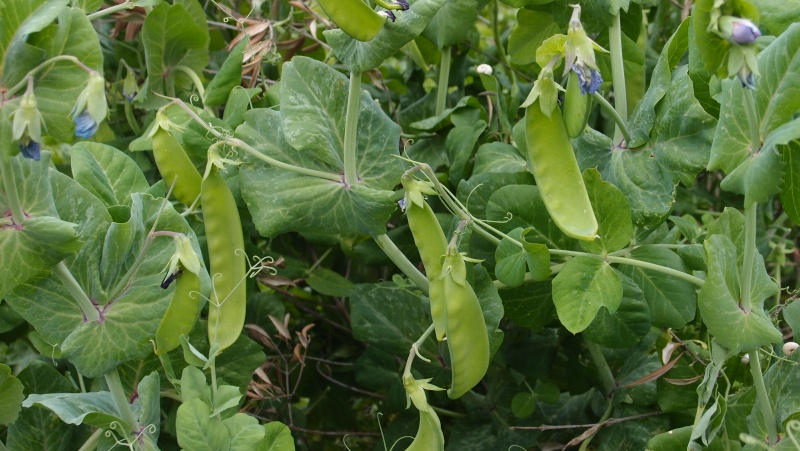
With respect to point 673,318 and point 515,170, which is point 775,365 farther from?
point 515,170

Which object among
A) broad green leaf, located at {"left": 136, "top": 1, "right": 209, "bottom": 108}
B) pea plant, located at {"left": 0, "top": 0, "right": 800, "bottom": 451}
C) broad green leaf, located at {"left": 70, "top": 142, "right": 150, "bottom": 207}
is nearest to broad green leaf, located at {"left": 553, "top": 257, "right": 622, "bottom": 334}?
pea plant, located at {"left": 0, "top": 0, "right": 800, "bottom": 451}

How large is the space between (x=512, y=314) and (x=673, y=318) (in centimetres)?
22

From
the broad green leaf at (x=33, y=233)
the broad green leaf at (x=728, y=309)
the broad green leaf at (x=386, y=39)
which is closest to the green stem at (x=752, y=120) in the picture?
the broad green leaf at (x=728, y=309)

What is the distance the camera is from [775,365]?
3.44ft

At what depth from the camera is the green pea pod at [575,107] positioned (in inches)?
36.4

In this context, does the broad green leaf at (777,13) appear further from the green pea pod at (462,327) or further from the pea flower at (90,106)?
the pea flower at (90,106)

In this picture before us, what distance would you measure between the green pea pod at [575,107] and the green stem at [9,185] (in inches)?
23.9

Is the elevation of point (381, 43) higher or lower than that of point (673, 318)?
higher

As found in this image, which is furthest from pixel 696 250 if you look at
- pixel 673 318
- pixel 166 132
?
pixel 166 132

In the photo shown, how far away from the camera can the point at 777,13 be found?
1.02 m

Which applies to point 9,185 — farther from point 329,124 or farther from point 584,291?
point 584,291

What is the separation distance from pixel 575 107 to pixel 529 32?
453 millimetres

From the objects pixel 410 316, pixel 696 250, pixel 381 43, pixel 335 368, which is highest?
pixel 381 43

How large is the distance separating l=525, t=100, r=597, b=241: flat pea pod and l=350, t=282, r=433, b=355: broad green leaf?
38cm
